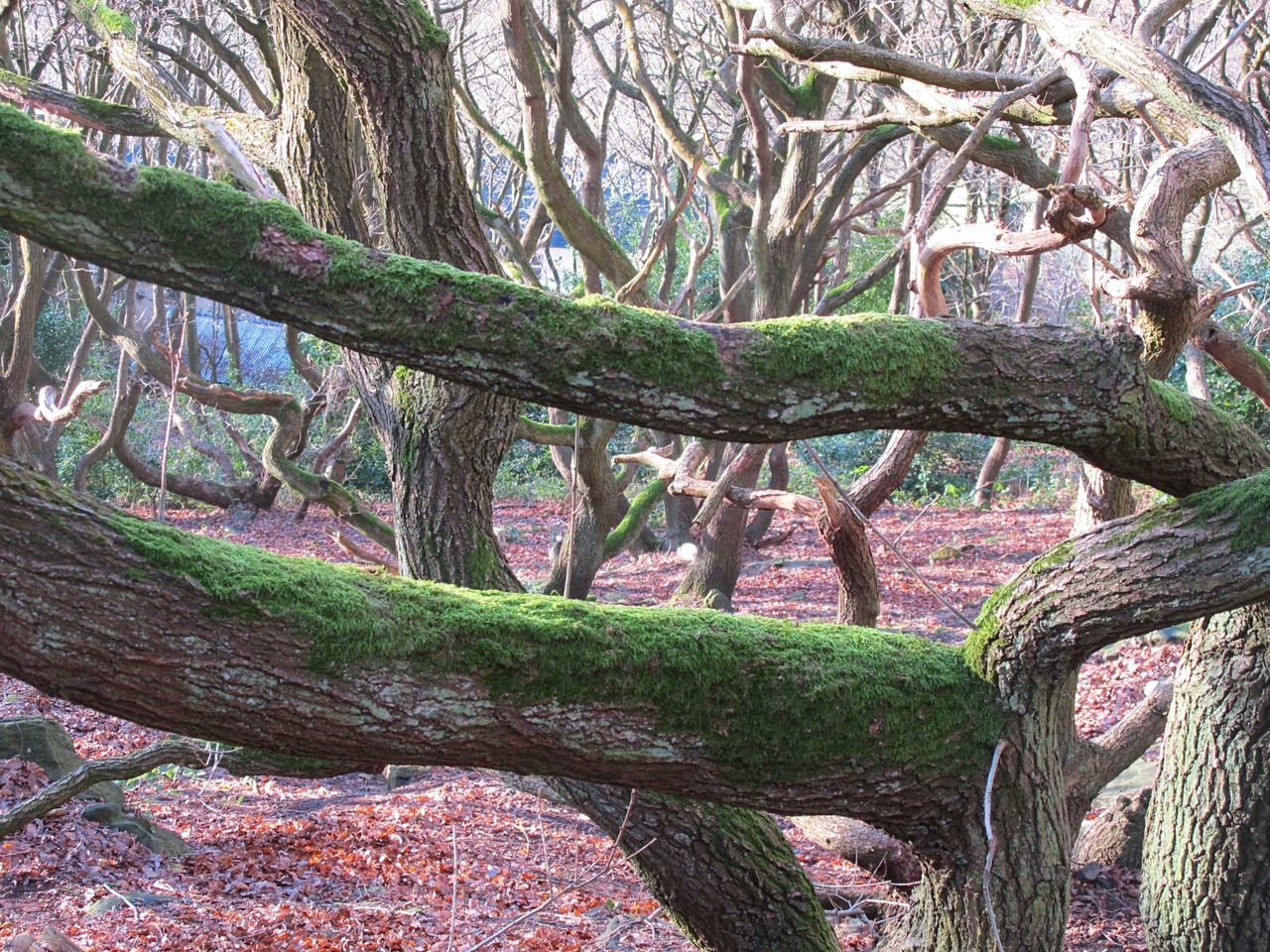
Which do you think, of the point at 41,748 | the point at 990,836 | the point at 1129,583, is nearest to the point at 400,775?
the point at 41,748

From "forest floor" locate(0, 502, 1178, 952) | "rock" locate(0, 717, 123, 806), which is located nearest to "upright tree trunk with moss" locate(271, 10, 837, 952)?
"forest floor" locate(0, 502, 1178, 952)

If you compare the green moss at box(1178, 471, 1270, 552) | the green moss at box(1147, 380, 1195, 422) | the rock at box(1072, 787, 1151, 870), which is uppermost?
the green moss at box(1147, 380, 1195, 422)

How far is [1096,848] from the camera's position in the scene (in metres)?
5.80

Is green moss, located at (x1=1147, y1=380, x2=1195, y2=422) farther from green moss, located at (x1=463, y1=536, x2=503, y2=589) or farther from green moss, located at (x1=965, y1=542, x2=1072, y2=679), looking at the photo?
green moss, located at (x1=463, y1=536, x2=503, y2=589)

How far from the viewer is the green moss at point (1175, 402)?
2986mm

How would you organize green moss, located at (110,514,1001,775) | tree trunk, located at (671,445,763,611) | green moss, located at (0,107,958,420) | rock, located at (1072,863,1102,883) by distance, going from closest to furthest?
green moss, located at (0,107,958,420) → green moss, located at (110,514,1001,775) → rock, located at (1072,863,1102,883) → tree trunk, located at (671,445,763,611)

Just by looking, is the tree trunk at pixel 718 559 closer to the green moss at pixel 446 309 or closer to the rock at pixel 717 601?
the rock at pixel 717 601

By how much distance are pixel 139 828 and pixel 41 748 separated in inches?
34.8

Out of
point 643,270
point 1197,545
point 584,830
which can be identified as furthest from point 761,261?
point 1197,545

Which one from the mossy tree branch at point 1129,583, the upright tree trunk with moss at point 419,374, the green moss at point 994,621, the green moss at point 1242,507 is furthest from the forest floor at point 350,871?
the green moss at point 1242,507

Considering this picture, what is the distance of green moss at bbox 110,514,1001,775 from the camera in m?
2.40

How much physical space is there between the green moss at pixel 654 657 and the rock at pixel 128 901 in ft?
9.24

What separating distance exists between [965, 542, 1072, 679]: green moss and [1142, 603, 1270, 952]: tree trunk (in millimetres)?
927

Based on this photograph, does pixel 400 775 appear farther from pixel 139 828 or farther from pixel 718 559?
pixel 718 559
